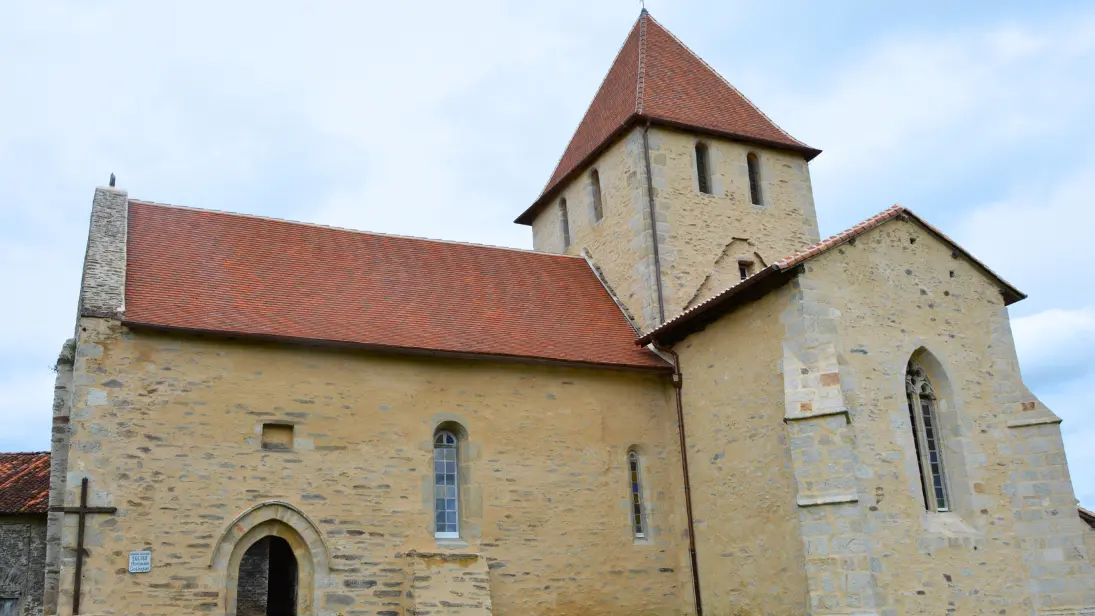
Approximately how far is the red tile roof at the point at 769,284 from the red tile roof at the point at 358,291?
0.82 m

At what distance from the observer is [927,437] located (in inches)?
557

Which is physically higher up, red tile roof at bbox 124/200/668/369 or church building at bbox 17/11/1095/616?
red tile roof at bbox 124/200/668/369

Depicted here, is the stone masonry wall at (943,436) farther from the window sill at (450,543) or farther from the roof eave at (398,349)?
the window sill at (450,543)

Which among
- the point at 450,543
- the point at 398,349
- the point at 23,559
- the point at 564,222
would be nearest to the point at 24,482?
the point at 23,559

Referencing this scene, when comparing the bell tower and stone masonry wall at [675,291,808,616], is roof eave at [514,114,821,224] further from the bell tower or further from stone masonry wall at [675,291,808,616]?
stone masonry wall at [675,291,808,616]

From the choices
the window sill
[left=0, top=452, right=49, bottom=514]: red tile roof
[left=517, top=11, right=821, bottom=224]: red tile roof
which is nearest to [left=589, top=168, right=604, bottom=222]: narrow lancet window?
[left=517, top=11, right=821, bottom=224]: red tile roof

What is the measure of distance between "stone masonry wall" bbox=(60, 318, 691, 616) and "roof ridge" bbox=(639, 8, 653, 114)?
5965 millimetres

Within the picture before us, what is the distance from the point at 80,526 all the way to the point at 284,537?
8.83ft

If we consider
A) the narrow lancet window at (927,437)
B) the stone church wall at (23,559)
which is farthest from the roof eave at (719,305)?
the stone church wall at (23,559)

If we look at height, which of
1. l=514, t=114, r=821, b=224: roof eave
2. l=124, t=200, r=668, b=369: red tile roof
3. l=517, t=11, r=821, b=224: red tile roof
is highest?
l=517, t=11, r=821, b=224: red tile roof

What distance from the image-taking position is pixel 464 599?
1384 centimetres

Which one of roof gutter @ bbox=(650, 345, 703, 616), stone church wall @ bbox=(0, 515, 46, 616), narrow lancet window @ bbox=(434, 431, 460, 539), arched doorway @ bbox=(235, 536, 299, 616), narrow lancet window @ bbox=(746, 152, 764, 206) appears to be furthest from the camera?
narrow lancet window @ bbox=(746, 152, 764, 206)

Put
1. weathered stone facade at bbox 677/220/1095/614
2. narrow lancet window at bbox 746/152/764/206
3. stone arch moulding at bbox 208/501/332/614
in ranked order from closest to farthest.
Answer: weathered stone facade at bbox 677/220/1095/614
stone arch moulding at bbox 208/501/332/614
narrow lancet window at bbox 746/152/764/206

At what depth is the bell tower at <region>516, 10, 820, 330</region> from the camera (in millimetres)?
18516
